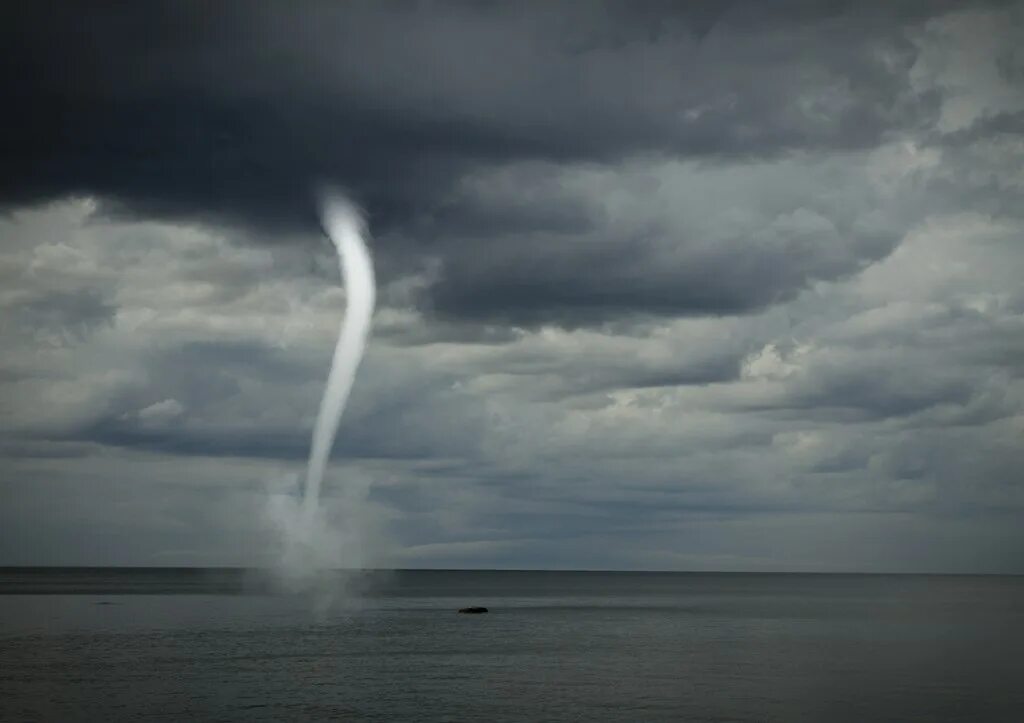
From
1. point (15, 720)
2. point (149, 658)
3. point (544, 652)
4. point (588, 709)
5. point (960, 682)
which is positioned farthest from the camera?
point (544, 652)

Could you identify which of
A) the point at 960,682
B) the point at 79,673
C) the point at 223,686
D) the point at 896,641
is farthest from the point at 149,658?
the point at 896,641

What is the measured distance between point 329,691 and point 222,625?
8309 cm

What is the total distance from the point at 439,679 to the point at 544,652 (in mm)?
31444

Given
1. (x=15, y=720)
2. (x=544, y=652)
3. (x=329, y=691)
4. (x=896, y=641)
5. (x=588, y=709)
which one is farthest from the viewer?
(x=896, y=641)

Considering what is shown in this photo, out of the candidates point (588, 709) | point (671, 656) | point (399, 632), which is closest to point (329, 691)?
point (588, 709)

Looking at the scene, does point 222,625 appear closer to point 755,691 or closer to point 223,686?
point 223,686

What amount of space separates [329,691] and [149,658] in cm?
3604

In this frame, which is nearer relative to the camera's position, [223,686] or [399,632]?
[223,686]

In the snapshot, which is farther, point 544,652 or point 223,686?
point 544,652

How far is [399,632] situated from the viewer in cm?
16900

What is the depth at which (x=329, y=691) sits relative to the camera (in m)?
99.9

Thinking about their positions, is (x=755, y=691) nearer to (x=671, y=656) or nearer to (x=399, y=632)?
(x=671, y=656)

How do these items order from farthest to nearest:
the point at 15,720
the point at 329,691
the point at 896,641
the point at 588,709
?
the point at 896,641 < the point at 329,691 < the point at 588,709 < the point at 15,720

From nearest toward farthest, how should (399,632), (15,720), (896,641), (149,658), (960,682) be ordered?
1. (15,720)
2. (960,682)
3. (149,658)
4. (896,641)
5. (399,632)
